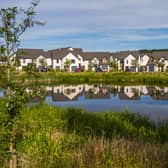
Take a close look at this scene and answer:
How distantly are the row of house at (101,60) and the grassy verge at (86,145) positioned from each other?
7796 cm

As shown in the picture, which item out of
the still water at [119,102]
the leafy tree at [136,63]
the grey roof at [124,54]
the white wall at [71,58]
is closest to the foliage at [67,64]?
the white wall at [71,58]

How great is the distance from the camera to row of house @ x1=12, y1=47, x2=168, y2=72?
96375 mm

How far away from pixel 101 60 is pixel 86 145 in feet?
317

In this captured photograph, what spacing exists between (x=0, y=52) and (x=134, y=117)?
11.0 metres

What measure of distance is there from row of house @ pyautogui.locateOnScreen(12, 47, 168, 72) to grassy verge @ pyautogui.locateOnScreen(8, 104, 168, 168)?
256 ft

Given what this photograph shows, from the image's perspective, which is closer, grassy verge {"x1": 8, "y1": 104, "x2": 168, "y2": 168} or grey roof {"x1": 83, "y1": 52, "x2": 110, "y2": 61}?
grassy verge {"x1": 8, "y1": 104, "x2": 168, "y2": 168}

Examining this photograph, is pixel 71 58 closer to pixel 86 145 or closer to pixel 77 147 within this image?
pixel 77 147

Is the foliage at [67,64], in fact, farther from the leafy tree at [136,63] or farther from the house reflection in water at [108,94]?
the house reflection in water at [108,94]

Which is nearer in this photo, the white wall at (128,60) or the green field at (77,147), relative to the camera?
the green field at (77,147)

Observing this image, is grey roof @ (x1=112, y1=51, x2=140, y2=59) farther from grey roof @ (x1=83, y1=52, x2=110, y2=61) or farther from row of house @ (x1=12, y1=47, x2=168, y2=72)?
grey roof @ (x1=83, y1=52, x2=110, y2=61)

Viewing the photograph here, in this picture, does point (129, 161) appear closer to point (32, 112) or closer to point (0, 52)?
point (0, 52)

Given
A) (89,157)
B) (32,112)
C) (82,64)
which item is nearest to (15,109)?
(89,157)

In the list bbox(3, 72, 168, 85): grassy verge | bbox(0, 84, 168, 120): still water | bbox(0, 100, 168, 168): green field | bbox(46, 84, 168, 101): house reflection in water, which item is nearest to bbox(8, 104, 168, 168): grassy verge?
bbox(0, 100, 168, 168): green field

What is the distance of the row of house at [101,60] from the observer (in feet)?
316
